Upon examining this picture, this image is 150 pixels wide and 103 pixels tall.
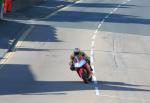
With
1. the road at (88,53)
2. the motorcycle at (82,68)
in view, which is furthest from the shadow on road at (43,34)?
the motorcycle at (82,68)

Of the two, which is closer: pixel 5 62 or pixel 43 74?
pixel 43 74

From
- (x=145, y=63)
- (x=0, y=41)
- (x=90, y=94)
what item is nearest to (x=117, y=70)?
(x=145, y=63)

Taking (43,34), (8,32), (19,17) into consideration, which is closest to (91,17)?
(19,17)

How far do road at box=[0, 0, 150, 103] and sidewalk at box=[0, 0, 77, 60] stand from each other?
2.07 ft

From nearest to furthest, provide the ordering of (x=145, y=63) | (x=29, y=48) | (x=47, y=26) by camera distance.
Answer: (x=145, y=63) → (x=29, y=48) → (x=47, y=26)

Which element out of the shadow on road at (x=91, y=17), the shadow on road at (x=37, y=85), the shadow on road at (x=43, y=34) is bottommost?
the shadow on road at (x=91, y=17)

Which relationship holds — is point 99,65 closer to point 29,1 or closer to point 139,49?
point 139,49

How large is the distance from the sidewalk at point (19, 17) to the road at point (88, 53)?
24.8 inches

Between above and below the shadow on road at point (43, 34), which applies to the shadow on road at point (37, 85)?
above

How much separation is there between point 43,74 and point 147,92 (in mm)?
4472

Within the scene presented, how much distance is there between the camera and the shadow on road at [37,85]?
72.6 feet

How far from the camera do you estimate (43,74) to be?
2608cm

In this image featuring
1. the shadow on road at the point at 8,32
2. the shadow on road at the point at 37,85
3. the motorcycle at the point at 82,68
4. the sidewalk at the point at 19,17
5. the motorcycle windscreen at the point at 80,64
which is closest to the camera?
the shadow on road at the point at 37,85

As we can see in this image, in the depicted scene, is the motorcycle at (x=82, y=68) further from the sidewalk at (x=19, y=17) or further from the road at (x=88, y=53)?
the sidewalk at (x=19, y=17)
